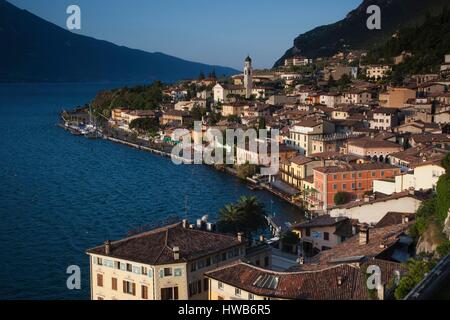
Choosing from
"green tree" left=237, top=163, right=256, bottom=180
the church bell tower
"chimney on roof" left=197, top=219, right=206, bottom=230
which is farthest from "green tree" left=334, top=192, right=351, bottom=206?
the church bell tower

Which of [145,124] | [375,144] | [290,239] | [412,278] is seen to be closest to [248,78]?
[145,124]

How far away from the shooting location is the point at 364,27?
2805 inches

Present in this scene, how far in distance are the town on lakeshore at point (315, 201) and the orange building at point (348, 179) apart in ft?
0.11

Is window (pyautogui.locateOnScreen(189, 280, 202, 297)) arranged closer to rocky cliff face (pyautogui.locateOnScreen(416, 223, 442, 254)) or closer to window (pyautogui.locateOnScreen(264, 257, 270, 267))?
window (pyautogui.locateOnScreen(264, 257, 270, 267))

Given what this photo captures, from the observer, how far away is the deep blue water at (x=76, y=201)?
14155 mm

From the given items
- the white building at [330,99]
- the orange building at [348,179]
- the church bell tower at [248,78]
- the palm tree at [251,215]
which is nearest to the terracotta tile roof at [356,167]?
the orange building at [348,179]

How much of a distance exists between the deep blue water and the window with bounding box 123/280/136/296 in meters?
3.18

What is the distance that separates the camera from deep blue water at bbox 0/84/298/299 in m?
14.2

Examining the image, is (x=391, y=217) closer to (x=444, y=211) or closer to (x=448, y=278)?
(x=444, y=211)

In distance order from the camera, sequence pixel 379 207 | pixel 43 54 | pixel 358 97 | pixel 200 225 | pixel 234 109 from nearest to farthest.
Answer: pixel 200 225, pixel 379 207, pixel 358 97, pixel 234 109, pixel 43 54

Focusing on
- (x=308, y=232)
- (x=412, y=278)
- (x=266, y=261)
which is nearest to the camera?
(x=412, y=278)

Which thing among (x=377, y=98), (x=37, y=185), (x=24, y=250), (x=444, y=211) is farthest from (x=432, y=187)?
(x=377, y=98)

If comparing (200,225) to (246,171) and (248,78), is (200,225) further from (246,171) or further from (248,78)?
(248,78)

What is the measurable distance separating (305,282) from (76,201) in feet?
49.1
